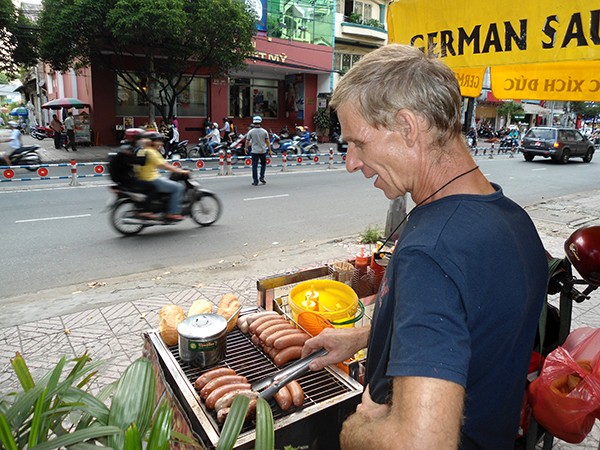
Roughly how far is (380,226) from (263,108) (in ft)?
71.2

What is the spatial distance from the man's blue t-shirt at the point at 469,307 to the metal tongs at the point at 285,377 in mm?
567

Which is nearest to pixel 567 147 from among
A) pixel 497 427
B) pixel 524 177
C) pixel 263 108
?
pixel 524 177

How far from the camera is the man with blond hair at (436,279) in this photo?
998 mm

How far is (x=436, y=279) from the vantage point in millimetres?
1050

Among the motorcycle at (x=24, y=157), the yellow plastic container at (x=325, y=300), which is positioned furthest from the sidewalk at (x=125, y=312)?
the motorcycle at (x=24, y=157)

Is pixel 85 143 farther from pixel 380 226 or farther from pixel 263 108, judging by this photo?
pixel 380 226

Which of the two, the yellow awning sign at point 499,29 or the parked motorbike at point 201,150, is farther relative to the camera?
the parked motorbike at point 201,150

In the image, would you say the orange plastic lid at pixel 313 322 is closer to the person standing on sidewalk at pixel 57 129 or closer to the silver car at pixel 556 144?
the person standing on sidewalk at pixel 57 129

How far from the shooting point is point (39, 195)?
1062 cm

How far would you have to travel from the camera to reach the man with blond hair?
1.00 metres

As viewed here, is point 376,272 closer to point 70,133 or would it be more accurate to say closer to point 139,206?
point 139,206

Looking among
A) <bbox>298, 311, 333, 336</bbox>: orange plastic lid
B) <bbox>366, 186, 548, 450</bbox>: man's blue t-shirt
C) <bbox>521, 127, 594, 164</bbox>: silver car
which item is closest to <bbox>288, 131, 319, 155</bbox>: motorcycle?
<bbox>521, 127, 594, 164</bbox>: silver car

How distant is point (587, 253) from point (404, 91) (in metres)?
2.00

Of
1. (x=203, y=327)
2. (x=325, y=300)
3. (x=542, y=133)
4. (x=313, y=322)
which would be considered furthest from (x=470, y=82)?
(x=542, y=133)
